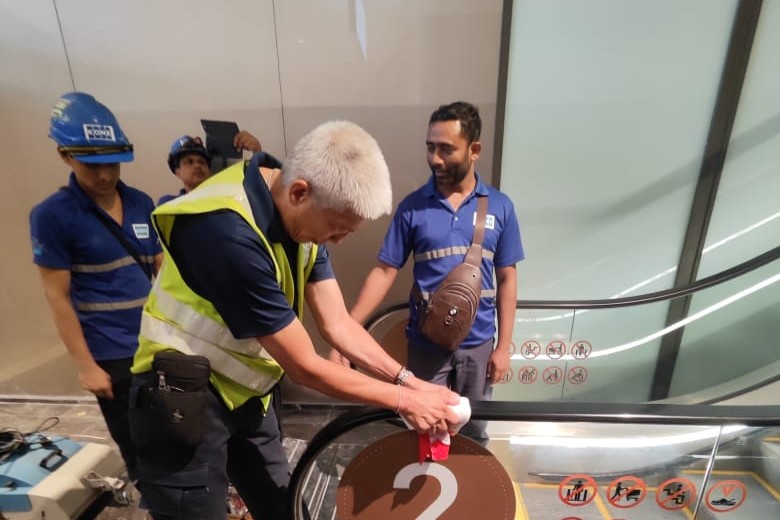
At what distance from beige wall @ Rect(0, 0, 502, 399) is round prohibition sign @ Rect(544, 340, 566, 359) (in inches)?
58.8

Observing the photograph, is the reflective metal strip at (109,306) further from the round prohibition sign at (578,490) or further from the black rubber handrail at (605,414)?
the round prohibition sign at (578,490)

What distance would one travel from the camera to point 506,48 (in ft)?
7.52

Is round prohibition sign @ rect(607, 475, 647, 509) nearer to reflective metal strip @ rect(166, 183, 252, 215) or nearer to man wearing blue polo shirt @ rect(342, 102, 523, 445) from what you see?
man wearing blue polo shirt @ rect(342, 102, 523, 445)

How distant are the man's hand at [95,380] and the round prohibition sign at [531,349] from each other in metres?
2.55

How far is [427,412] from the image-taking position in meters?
1.02

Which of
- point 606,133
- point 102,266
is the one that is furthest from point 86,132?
point 606,133

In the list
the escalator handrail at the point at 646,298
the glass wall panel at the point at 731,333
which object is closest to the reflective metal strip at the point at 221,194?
the escalator handrail at the point at 646,298

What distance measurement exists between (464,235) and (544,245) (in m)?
1.33

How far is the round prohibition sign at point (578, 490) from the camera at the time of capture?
1243 mm

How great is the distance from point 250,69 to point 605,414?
8.57 feet

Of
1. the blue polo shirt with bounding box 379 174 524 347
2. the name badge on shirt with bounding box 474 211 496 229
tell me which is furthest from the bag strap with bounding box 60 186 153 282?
the name badge on shirt with bounding box 474 211 496 229

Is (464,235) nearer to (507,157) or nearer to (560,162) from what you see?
(507,157)

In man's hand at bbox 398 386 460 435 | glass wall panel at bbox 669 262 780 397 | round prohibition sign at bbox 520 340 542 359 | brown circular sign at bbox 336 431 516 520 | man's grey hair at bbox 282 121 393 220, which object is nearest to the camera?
man's grey hair at bbox 282 121 393 220

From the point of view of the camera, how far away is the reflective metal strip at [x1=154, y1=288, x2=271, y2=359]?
1067 millimetres
